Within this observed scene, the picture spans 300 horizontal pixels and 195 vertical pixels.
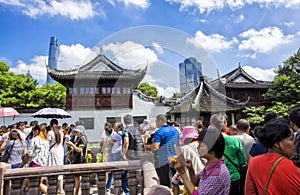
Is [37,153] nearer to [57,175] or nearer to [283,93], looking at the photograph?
[57,175]

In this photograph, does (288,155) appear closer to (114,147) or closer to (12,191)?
(12,191)

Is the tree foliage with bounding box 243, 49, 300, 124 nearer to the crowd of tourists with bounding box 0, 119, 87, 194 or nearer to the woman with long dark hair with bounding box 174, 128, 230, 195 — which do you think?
the crowd of tourists with bounding box 0, 119, 87, 194

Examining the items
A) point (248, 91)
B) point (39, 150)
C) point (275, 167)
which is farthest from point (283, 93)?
point (275, 167)

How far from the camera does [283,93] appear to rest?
60.9 ft

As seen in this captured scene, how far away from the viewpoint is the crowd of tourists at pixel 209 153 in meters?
1.57

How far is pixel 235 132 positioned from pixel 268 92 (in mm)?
18529

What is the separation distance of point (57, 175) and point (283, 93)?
20.0 meters

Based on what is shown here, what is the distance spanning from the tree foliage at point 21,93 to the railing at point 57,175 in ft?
58.6

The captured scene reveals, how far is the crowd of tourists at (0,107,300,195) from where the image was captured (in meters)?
1.57

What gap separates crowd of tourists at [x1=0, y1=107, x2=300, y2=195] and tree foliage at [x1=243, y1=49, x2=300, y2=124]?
1624 centimetres

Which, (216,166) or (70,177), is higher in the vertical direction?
(216,166)

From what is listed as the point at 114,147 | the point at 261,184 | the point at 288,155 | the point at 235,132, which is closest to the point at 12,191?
the point at 114,147

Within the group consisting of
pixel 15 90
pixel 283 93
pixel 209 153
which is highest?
pixel 15 90

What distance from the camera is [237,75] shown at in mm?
23469
